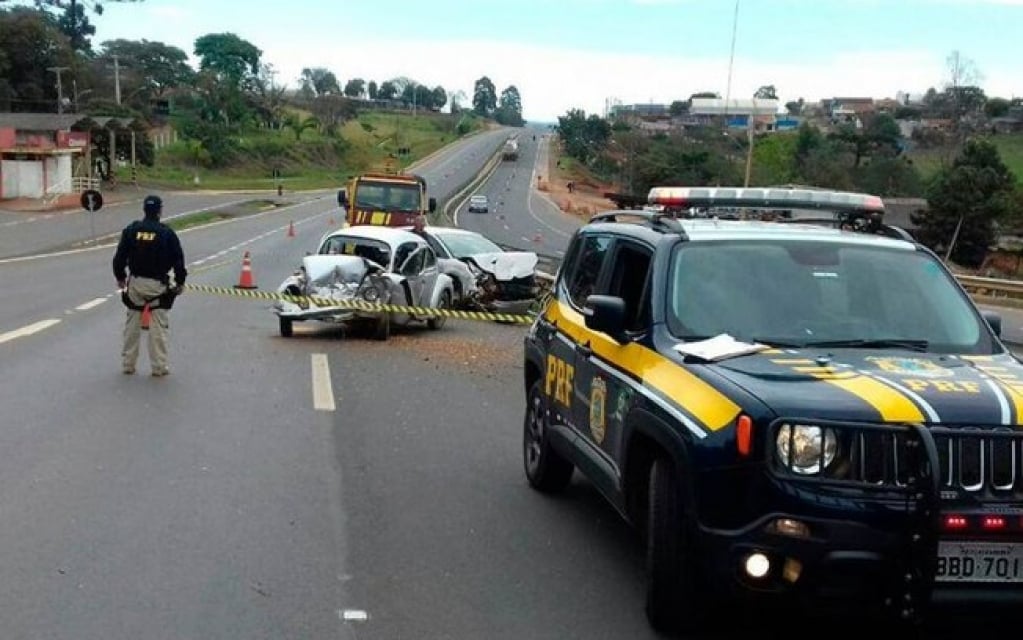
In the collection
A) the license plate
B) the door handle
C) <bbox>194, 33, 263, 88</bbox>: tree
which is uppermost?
<bbox>194, 33, 263, 88</bbox>: tree

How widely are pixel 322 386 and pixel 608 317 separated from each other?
22.4 feet

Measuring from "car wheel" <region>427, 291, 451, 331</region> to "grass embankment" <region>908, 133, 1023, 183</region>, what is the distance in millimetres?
74868

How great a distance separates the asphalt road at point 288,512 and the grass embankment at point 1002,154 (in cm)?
8233

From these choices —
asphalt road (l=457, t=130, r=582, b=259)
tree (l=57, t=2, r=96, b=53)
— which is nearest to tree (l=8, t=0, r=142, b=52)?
tree (l=57, t=2, r=96, b=53)

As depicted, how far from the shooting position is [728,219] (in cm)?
Answer: 728

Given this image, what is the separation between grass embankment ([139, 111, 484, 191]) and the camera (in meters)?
104

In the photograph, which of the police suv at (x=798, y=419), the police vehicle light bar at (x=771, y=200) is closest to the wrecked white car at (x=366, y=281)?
the police vehicle light bar at (x=771, y=200)

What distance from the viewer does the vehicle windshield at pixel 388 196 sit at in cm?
3122

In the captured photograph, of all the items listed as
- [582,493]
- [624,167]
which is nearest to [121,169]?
[624,167]

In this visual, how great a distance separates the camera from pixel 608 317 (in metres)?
5.82

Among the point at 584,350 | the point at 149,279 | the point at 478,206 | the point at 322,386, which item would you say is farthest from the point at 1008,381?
the point at 478,206

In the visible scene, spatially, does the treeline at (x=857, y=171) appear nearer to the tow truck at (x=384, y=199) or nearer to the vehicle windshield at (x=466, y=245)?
the tow truck at (x=384, y=199)

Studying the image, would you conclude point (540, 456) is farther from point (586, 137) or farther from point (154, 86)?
point (154, 86)

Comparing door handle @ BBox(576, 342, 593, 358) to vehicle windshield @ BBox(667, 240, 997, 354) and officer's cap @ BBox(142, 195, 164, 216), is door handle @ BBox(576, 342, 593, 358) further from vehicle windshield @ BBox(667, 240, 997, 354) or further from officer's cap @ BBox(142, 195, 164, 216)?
officer's cap @ BBox(142, 195, 164, 216)
